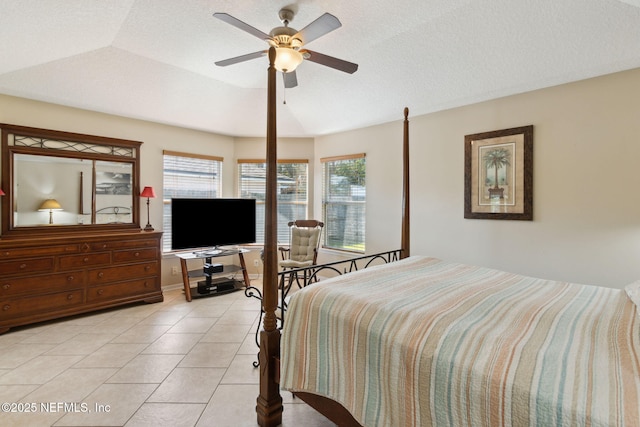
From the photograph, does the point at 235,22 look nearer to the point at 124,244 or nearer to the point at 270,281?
the point at 270,281

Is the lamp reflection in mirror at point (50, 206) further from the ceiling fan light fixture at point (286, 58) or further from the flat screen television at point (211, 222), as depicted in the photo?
the ceiling fan light fixture at point (286, 58)

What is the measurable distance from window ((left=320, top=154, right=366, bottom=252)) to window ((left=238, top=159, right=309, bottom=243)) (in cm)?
43

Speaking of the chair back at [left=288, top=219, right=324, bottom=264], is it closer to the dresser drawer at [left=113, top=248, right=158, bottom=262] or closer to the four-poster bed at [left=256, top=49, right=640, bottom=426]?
the dresser drawer at [left=113, top=248, right=158, bottom=262]

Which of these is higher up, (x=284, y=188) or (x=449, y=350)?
(x=284, y=188)

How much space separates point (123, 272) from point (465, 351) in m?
3.94

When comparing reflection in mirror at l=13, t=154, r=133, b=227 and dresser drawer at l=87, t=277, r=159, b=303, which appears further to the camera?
dresser drawer at l=87, t=277, r=159, b=303

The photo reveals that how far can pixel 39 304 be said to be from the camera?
318 cm

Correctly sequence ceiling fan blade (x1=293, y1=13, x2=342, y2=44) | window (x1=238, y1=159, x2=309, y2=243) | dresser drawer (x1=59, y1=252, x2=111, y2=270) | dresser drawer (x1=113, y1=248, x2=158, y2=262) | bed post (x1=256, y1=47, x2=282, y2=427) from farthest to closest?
window (x1=238, y1=159, x2=309, y2=243) < dresser drawer (x1=113, y1=248, x2=158, y2=262) < dresser drawer (x1=59, y1=252, x2=111, y2=270) < ceiling fan blade (x1=293, y1=13, x2=342, y2=44) < bed post (x1=256, y1=47, x2=282, y2=427)

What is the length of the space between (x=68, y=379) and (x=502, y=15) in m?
4.36

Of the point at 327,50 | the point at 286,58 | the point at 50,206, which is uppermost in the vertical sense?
the point at 327,50

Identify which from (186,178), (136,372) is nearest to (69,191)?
(186,178)

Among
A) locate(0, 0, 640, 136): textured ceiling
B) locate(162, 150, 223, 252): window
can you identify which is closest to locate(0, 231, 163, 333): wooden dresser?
locate(162, 150, 223, 252): window

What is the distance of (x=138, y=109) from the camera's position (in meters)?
3.94

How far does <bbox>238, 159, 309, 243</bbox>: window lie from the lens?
5.27 meters
